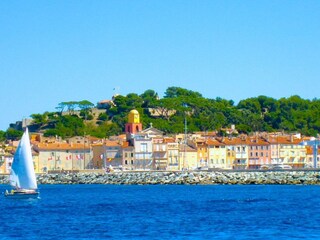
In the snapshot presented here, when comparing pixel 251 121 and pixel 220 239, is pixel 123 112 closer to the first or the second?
pixel 251 121

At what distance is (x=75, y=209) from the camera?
176ft

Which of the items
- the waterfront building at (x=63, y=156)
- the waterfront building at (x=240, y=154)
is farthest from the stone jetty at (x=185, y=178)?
the waterfront building at (x=240, y=154)

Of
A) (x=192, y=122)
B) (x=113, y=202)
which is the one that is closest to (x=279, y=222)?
(x=113, y=202)

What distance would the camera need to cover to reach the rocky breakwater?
8062 centimetres

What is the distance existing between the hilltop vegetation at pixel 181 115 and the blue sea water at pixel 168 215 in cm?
6159

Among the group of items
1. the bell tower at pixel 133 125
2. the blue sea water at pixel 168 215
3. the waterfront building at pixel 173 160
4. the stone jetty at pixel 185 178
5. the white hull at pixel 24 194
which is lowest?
the blue sea water at pixel 168 215

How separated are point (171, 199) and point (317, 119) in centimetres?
8179

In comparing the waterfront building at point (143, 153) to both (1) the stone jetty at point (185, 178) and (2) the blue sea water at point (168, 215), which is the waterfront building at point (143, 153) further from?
(2) the blue sea water at point (168, 215)

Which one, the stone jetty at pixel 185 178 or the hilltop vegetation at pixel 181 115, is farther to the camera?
the hilltop vegetation at pixel 181 115

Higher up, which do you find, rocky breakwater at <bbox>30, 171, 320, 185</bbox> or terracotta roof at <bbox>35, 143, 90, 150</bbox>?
terracotta roof at <bbox>35, 143, 90, 150</bbox>

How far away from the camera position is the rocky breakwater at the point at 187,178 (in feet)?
265

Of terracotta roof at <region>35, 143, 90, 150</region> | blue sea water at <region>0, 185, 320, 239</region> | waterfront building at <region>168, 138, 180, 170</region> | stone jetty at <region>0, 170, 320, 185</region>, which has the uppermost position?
terracotta roof at <region>35, 143, 90, 150</region>

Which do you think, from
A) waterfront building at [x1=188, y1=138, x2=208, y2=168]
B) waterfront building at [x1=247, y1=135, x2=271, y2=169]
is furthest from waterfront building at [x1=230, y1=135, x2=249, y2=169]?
waterfront building at [x1=188, y1=138, x2=208, y2=168]

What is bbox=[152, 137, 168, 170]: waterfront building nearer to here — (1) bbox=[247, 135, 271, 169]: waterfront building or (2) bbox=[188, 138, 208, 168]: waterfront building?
(2) bbox=[188, 138, 208, 168]: waterfront building
